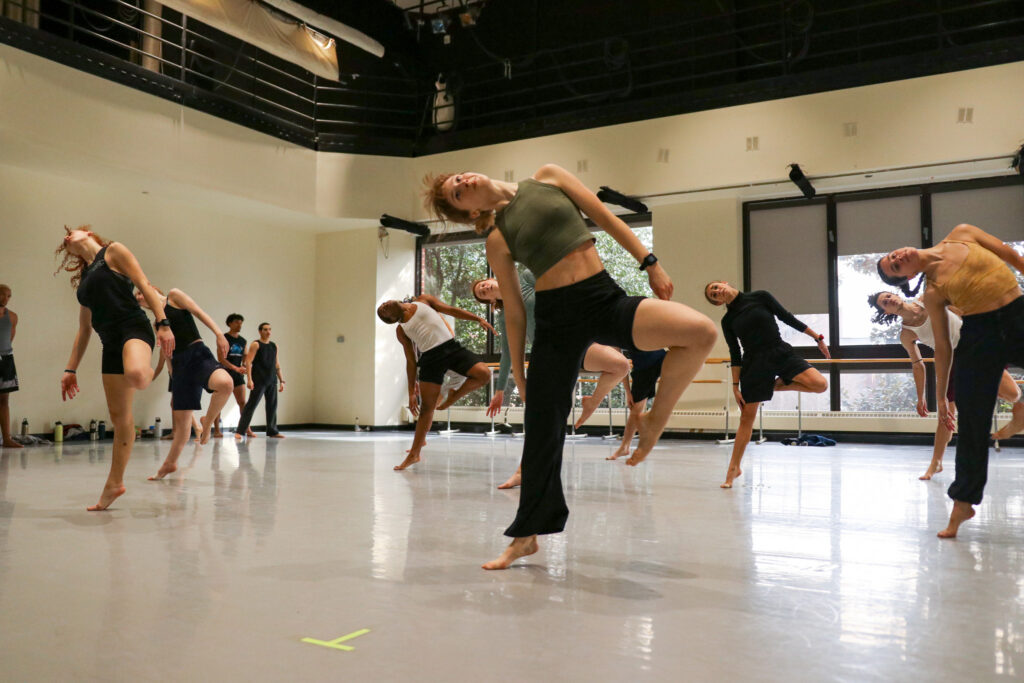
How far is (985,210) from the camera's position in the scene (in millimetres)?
9102

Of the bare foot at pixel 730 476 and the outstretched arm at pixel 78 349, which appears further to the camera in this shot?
the bare foot at pixel 730 476

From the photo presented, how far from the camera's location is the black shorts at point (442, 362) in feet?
18.6

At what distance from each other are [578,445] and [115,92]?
6586 millimetres

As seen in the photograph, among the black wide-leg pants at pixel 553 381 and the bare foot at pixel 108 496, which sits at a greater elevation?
the black wide-leg pants at pixel 553 381

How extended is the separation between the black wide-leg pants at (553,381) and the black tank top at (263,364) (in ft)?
27.4

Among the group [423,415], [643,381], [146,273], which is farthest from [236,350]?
[643,381]

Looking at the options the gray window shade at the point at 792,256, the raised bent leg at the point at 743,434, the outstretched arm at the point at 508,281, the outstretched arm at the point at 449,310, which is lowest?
the raised bent leg at the point at 743,434

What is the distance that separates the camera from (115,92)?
863 centimetres

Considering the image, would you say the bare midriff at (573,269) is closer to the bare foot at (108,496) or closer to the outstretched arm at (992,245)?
the outstretched arm at (992,245)

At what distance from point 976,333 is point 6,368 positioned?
8.85 metres

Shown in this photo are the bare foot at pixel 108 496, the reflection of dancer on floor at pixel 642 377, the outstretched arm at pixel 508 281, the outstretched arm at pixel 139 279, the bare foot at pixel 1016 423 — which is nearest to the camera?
the outstretched arm at pixel 508 281

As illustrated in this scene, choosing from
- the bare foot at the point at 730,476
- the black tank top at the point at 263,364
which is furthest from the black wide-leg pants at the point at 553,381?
the black tank top at the point at 263,364

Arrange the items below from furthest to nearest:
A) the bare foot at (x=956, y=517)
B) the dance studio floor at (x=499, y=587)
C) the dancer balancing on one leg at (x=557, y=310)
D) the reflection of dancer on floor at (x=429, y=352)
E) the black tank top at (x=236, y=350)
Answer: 1. the black tank top at (x=236, y=350)
2. the reflection of dancer on floor at (x=429, y=352)
3. the bare foot at (x=956, y=517)
4. the dancer balancing on one leg at (x=557, y=310)
5. the dance studio floor at (x=499, y=587)

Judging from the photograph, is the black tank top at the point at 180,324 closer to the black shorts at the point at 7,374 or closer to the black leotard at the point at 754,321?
the black leotard at the point at 754,321
